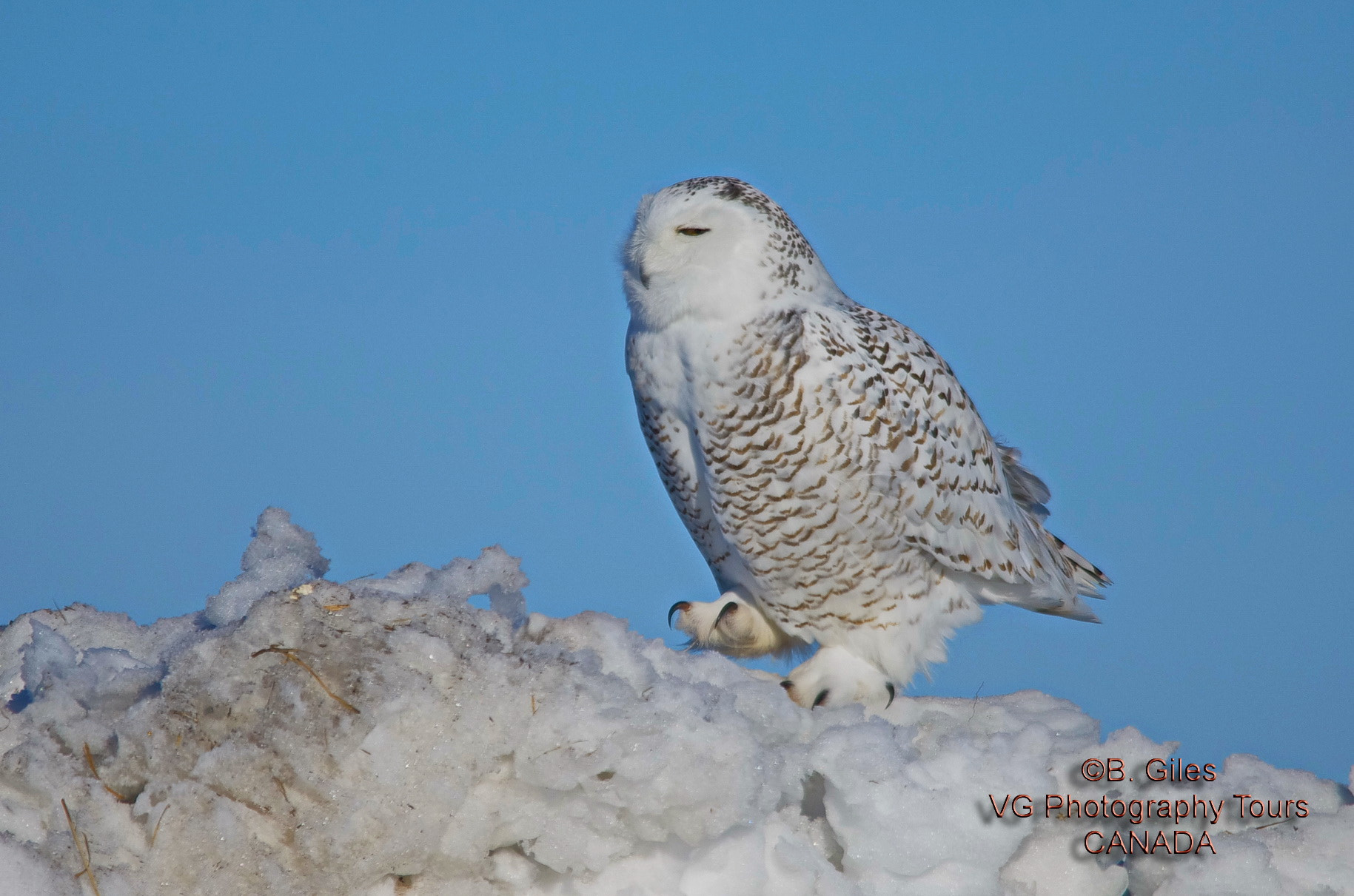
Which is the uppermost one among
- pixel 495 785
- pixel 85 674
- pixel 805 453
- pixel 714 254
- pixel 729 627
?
pixel 714 254

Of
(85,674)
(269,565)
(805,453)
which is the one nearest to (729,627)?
(805,453)

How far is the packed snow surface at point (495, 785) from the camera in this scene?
1.81 metres

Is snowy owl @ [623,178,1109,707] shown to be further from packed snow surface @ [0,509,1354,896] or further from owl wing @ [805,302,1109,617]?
packed snow surface @ [0,509,1354,896]

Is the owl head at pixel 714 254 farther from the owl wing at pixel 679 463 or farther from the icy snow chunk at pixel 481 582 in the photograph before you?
the icy snow chunk at pixel 481 582

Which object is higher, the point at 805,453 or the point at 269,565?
the point at 805,453

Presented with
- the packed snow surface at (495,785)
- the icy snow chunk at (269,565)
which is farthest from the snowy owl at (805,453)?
the icy snow chunk at (269,565)

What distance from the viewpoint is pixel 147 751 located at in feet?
6.12

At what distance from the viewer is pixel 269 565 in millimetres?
2436

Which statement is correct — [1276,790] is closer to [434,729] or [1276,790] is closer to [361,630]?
[434,729]

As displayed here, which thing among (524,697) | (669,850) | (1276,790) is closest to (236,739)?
(524,697)

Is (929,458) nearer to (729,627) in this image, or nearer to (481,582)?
(729,627)

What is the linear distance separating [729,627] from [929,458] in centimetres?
88

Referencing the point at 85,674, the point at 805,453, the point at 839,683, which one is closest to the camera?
the point at 85,674

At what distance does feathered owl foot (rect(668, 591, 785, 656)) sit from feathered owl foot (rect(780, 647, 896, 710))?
0.80 feet
